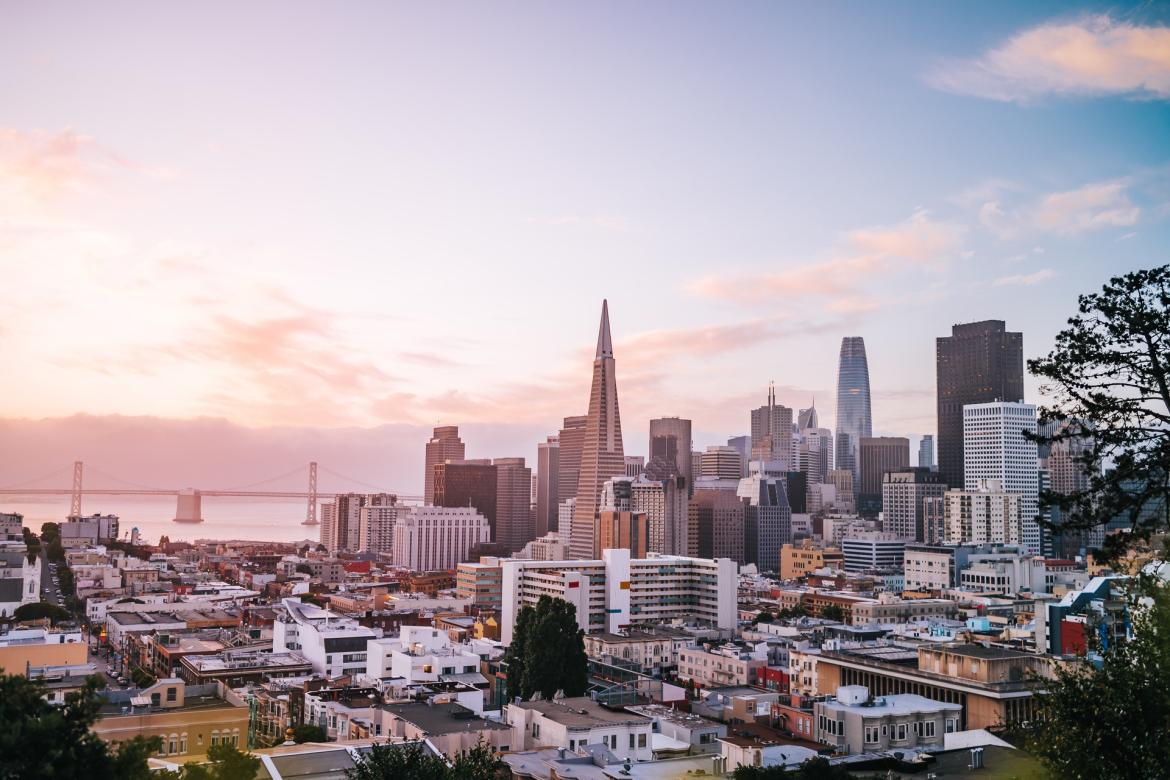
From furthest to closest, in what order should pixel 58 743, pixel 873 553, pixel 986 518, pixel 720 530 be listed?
pixel 720 530, pixel 986 518, pixel 873 553, pixel 58 743

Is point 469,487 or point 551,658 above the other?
point 469,487

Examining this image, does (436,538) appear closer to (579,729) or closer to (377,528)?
(377,528)

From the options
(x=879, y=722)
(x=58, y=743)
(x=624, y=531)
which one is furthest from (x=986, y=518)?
(x=58, y=743)

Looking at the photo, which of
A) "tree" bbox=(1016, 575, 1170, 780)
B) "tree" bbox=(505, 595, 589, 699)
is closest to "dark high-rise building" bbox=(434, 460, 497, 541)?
"tree" bbox=(505, 595, 589, 699)

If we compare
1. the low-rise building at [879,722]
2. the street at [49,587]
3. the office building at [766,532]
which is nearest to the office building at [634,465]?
the office building at [766,532]

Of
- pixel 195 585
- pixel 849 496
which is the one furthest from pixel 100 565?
pixel 849 496

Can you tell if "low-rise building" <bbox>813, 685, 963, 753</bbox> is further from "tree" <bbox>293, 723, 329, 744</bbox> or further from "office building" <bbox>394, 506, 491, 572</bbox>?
"office building" <bbox>394, 506, 491, 572</bbox>

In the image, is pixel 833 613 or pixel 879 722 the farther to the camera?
pixel 833 613
